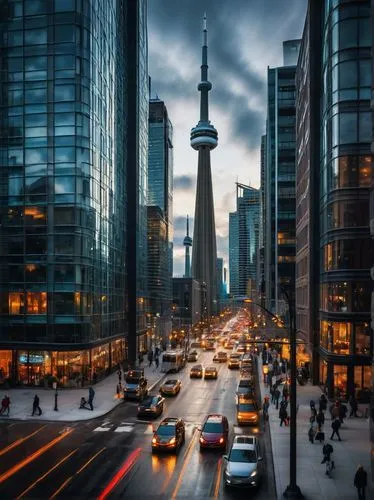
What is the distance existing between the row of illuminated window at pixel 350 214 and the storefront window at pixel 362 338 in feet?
28.4

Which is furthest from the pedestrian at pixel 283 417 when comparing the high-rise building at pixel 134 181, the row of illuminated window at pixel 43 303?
the high-rise building at pixel 134 181

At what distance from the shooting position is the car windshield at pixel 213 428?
3183 cm

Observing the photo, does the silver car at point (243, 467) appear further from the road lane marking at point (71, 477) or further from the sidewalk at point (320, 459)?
the road lane marking at point (71, 477)

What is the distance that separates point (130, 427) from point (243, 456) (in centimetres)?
1342

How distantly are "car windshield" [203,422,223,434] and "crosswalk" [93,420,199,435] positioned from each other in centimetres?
359

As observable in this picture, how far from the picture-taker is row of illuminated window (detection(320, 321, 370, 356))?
46375mm

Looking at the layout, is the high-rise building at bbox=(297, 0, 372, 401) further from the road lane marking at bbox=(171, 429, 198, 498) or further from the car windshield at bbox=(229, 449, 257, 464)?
the car windshield at bbox=(229, 449, 257, 464)

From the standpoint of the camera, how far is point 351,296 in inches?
1838

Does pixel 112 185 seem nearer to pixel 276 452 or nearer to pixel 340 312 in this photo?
pixel 340 312

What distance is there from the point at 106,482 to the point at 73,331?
31.5 metres

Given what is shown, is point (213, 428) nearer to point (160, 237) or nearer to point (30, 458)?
Result: point (30, 458)

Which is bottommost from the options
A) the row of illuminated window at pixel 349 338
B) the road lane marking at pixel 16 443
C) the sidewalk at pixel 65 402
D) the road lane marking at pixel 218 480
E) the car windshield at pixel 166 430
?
the sidewalk at pixel 65 402

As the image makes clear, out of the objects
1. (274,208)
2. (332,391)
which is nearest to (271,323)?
(332,391)

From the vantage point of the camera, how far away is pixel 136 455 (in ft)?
97.8
